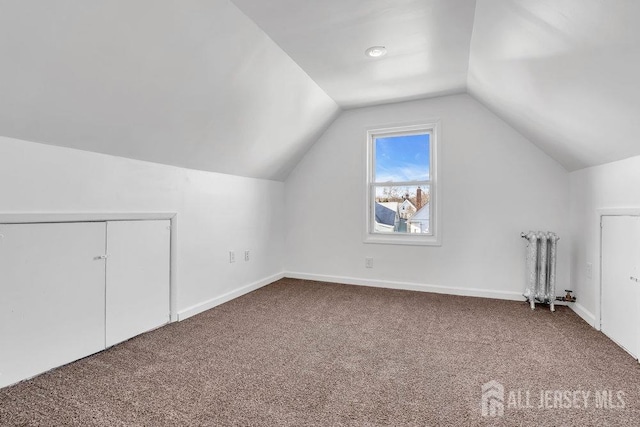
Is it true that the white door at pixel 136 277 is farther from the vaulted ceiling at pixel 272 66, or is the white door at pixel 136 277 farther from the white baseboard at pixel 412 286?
the white baseboard at pixel 412 286

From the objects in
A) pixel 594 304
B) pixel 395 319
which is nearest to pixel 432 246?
pixel 395 319

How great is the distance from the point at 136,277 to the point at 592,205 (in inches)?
165

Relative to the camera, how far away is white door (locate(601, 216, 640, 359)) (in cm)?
226

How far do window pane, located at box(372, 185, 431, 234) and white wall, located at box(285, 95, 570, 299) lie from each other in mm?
228

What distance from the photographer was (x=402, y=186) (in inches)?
167

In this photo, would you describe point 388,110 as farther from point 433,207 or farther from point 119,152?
point 119,152

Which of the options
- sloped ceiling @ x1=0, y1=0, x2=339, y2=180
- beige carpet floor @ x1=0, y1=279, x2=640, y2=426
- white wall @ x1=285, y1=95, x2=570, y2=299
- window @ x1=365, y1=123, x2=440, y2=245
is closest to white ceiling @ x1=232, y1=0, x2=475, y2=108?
sloped ceiling @ x1=0, y1=0, x2=339, y2=180

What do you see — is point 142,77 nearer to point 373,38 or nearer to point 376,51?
point 373,38

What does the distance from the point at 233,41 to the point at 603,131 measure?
274 cm

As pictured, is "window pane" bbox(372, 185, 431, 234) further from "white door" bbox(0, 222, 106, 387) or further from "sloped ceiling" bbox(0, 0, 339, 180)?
"white door" bbox(0, 222, 106, 387)

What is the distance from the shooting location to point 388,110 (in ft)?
13.6

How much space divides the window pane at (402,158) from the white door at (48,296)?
3326 millimetres

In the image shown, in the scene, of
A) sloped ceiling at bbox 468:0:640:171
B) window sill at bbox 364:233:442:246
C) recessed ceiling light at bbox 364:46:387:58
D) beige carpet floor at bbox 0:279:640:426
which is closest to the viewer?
sloped ceiling at bbox 468:0:640:171

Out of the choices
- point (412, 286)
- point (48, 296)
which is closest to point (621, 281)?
point (412, 286)
